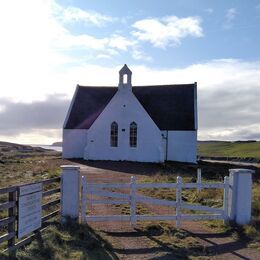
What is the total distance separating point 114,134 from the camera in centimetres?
4022

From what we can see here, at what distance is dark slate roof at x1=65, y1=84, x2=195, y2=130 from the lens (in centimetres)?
4166

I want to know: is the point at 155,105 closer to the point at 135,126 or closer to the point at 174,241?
the point at 135,126

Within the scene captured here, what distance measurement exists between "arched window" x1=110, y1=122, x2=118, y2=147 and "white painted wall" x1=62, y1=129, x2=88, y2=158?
3.24 m

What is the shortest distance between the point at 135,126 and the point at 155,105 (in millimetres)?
4778

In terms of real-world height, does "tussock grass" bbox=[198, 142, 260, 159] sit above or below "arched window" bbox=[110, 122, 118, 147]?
below

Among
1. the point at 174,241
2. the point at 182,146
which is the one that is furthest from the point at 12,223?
the point at 182,146

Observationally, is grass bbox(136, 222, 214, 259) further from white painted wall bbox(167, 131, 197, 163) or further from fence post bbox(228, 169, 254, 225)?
white painted wall bbox(167, 131, 197, 163)

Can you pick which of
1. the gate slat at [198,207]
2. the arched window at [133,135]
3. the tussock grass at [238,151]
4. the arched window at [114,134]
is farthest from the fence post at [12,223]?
the tussock grass at [238,151]

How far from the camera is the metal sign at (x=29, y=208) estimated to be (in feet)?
29.0

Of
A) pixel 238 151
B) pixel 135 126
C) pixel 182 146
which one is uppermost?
pixel 135 126

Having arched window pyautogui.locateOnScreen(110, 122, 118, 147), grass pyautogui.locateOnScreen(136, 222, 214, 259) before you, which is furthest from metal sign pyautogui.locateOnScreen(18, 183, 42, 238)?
arched window pyautogui.locateOnScreen(110, 122, 118, 147)

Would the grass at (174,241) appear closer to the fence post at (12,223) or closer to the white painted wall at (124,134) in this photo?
the fence post at (12,223)

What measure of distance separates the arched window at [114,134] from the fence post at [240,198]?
27.8 meters

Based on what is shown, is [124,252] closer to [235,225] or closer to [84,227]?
[84,227]
